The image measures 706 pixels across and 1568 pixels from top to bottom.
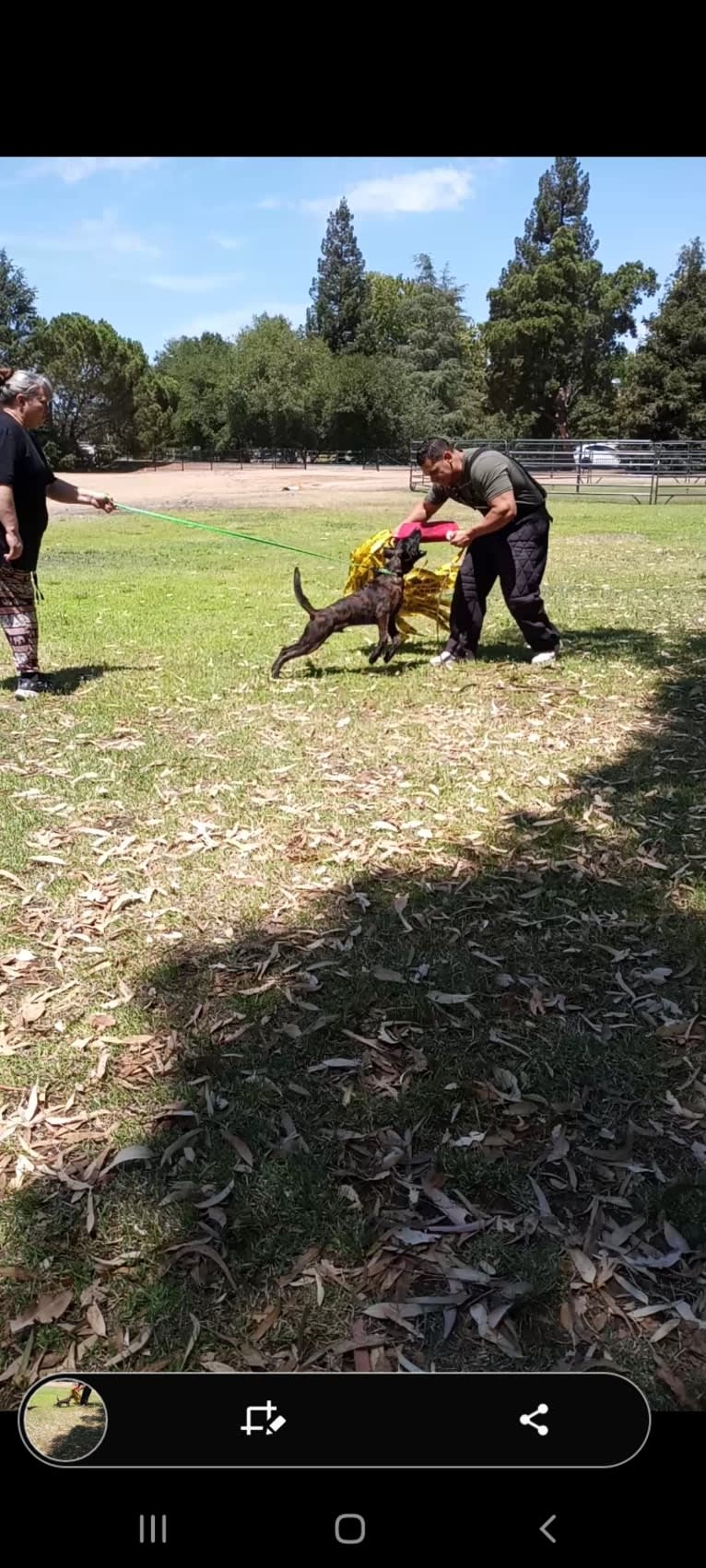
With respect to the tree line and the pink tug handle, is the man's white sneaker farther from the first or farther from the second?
the tree line

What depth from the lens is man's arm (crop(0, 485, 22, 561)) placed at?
265 inches

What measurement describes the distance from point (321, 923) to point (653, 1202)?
184cm

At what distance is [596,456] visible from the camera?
31.0 m

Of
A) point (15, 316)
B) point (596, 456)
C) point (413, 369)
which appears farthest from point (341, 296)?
point (596, 456)

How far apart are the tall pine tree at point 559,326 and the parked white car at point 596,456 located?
2362 centimetres

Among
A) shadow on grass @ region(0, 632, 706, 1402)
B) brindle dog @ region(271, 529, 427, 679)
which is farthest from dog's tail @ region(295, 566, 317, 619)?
shadow on grass @ region(0, 632, 706, 1402)

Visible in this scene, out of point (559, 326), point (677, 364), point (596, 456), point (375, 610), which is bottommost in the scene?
point (375, 610)

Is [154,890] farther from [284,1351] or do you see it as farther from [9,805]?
[284,1351]

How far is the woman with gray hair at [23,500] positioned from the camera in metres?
6.69

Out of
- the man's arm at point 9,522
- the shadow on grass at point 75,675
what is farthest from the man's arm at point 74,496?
the shadow on grass at point 75,675
